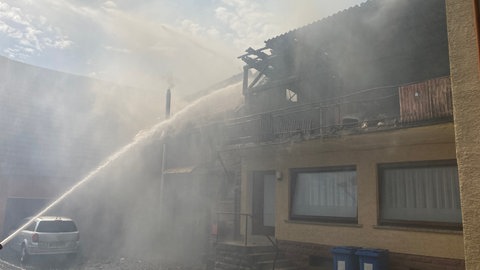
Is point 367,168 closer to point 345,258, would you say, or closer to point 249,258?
point 345,258

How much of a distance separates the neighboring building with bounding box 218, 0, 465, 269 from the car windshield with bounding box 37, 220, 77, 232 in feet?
21.1

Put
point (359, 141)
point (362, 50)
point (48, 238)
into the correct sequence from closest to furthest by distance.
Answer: point (359, 141), point (362, 50), point (48, 238)

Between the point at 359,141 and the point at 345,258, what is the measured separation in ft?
8.93

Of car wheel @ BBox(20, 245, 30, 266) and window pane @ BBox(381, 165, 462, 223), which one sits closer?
window pane @ BBox(381, 165, 462, 223)

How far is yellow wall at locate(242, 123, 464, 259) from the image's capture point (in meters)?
7.88

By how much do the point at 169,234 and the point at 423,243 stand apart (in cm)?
1134

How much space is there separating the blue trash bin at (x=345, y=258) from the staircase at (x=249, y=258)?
67.8 inches

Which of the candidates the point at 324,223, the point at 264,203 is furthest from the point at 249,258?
the point at 264,203

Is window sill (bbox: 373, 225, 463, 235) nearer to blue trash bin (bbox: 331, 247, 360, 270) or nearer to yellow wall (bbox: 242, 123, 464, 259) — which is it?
yellow wall (bbox: 242, 123, 464, 259)

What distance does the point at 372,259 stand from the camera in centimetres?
821

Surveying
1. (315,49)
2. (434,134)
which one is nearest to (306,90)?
(315,49)

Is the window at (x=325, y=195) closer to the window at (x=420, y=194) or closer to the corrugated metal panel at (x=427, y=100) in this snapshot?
the window at (x=420, y=194)

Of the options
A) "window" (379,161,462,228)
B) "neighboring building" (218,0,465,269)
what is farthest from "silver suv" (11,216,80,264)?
"window" (379,161,462,228)

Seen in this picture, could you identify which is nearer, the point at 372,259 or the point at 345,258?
the point at 372,259
